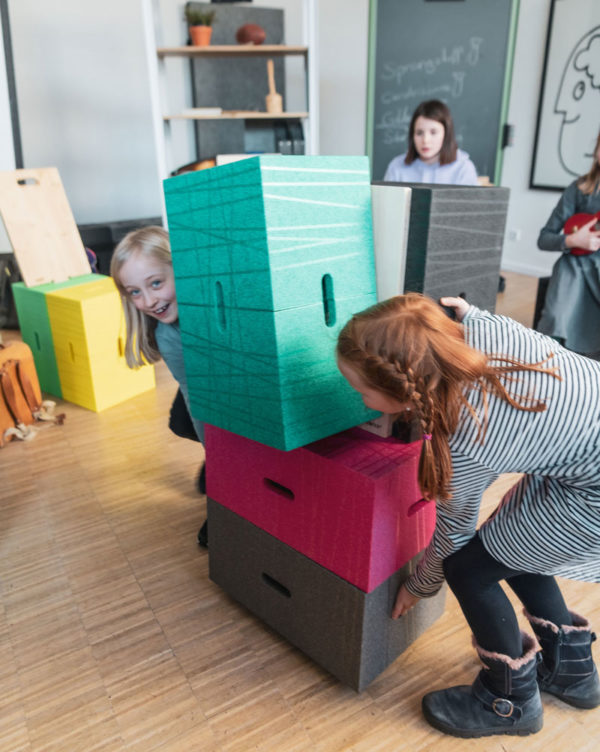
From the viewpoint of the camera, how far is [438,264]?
97 centimetres

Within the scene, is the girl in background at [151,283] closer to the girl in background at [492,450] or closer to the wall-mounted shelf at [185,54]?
the girl in background at [492,450]

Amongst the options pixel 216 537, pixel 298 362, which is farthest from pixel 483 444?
pixel 216 537

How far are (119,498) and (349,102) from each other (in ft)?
11.4

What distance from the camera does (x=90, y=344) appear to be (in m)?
2.13

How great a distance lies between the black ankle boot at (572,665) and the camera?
102 cm

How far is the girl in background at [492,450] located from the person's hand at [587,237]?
4.23 ft

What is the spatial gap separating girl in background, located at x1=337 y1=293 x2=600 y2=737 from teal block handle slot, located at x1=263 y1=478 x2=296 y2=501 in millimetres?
281

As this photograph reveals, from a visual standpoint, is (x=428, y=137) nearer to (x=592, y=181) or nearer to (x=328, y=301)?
(x=592, y=181)

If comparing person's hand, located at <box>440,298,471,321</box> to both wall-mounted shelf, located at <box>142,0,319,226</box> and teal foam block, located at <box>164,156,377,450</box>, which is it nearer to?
teal foam block, located at <box>164,156,377,450</box>

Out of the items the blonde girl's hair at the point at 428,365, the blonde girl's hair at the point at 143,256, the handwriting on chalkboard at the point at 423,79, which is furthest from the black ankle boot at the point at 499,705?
the handwriting on chalkboard at the point at 423,79

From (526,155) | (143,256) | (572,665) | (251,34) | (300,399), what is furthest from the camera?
(526,155)

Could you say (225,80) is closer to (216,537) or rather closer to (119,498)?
(119,498)

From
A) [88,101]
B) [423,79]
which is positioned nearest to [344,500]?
[423,79]

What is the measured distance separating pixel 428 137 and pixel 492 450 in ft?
5.52
